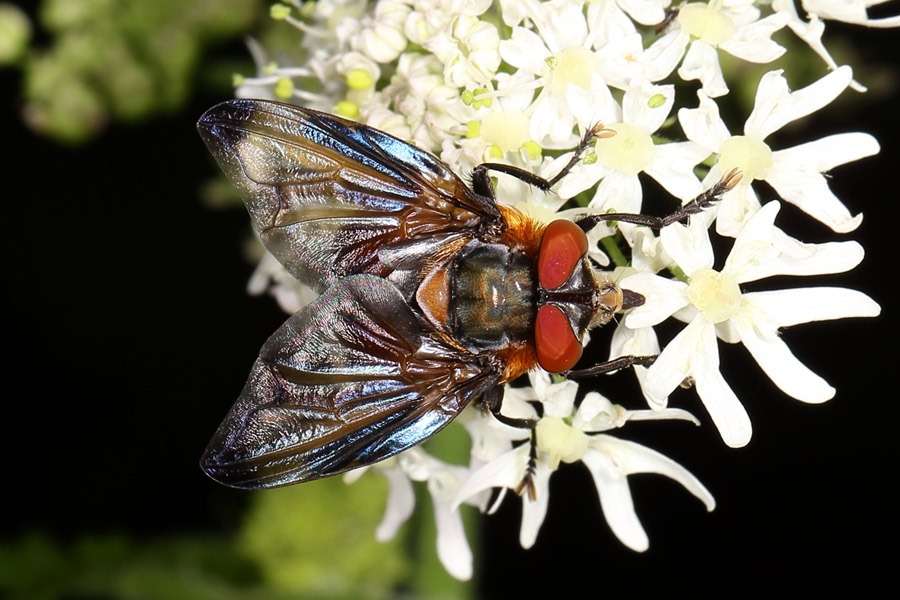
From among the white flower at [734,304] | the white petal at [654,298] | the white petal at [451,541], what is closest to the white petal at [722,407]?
the white flower at [734,304]

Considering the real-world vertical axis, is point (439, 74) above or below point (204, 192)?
above

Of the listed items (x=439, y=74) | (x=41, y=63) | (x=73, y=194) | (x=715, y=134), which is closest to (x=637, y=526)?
(x=715, y=134)

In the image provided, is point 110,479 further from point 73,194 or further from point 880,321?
point 880,321

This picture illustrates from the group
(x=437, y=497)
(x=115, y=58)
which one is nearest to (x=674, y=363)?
(x=437, y=497)

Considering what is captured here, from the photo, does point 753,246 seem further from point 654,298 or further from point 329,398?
point 329,398

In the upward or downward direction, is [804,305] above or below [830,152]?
below

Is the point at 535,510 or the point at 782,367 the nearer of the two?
the point at 782,367
